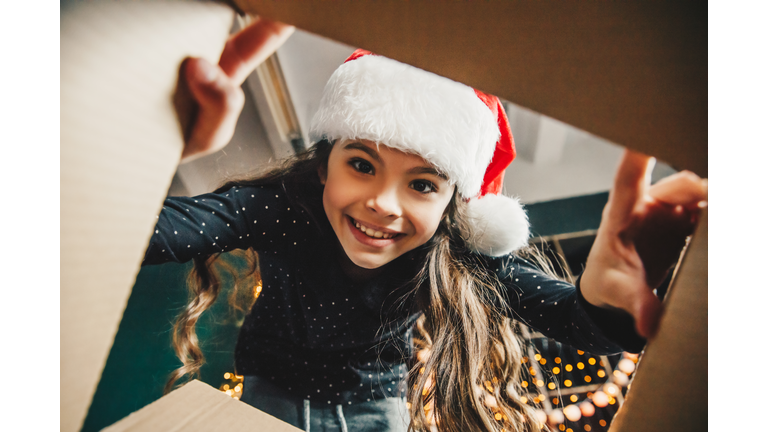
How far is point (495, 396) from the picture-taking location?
651mm

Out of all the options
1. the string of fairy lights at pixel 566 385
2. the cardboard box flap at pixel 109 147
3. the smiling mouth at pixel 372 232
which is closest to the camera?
the cardboard box flap at pixel 109 147

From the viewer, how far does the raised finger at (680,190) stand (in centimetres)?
23

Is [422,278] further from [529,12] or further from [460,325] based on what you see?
[529,12]

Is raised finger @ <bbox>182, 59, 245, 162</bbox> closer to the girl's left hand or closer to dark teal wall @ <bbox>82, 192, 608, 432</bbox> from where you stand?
the girl's left hand

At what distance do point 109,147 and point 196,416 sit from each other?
28cm

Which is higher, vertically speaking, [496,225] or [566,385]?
[496,225]

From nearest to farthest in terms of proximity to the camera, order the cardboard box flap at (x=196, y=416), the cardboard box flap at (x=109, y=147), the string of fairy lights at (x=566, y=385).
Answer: the cardboard box flap at (x=109, y=147) < the cardboard box flap at (x=196, y=416) < the string of fairy lights at (x=566, y=385)

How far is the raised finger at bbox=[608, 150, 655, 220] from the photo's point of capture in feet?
0.78

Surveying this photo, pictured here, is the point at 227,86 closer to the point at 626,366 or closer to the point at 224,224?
the point at 224,224

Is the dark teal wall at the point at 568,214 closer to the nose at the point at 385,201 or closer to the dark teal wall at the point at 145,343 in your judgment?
the nose at the point at 385,201

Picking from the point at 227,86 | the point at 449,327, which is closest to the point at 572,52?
the point at 227,86

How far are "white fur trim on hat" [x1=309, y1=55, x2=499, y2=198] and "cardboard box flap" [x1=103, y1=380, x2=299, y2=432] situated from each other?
324 mm

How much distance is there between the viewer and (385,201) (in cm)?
49

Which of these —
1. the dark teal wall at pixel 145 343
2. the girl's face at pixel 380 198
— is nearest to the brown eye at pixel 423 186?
the girl's face at pixel 380 198
